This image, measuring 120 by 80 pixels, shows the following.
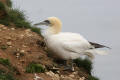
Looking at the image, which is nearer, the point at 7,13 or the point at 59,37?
the point at 59,37

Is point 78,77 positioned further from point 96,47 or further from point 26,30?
point 26,30

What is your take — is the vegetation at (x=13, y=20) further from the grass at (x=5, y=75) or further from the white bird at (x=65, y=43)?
the grass at (x=5, y=75)

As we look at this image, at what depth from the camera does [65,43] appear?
40.1ft

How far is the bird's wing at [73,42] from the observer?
12.3m

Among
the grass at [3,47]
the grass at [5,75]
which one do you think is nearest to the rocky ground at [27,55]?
the grass at [3,47]

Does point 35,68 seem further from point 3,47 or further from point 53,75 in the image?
point 3,47

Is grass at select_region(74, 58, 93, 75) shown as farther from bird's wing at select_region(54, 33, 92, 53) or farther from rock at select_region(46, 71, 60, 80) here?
Answer: rock at select_region(46, 71, 60, 80)

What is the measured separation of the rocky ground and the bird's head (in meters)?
0.50

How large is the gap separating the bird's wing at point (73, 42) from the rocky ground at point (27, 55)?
1.73 ft

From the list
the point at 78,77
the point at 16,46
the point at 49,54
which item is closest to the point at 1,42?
the point at 16,46

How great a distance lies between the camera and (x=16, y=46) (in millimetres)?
12031

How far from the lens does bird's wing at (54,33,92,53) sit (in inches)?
483

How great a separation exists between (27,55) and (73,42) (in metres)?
1.53

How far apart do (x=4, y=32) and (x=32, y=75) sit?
109 inches
